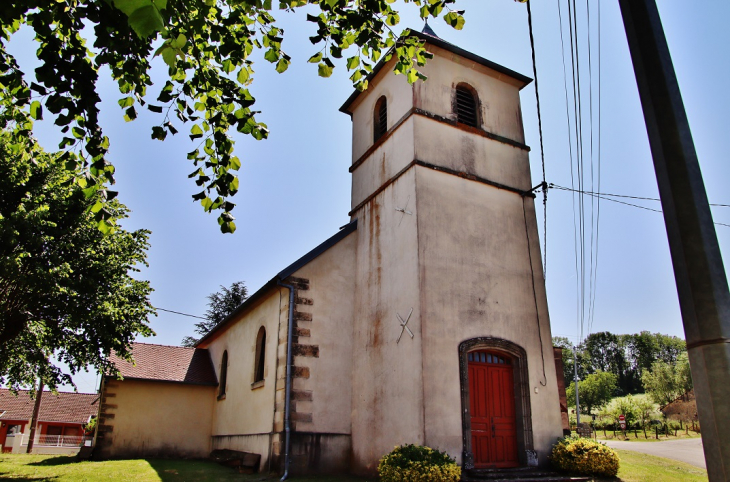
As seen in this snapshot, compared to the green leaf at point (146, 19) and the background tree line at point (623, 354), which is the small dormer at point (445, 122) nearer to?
the green leaf at point (146, 19)

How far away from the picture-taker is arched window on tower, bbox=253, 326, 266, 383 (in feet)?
48.8

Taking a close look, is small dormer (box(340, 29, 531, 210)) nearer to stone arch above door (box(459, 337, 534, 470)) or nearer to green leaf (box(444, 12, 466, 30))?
stone arch above door (box(459, 337, 534, 470))

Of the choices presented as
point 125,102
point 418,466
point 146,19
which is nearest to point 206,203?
point 125,102

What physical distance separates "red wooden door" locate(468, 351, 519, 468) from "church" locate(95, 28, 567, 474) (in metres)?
0.03

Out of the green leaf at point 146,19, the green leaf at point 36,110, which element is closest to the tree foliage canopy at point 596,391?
the green leaf at point 36,110

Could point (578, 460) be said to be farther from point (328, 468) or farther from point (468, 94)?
point (468, 94)

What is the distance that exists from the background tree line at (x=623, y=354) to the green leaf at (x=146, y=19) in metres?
92.4

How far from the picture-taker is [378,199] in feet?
46.0

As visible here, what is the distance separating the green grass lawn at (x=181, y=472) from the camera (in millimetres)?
10758

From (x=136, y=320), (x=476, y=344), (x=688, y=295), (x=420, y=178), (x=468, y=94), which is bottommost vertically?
(x=688, y=295)

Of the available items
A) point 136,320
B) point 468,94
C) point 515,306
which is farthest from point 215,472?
point 468,94

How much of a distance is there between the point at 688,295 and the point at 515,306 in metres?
9.93

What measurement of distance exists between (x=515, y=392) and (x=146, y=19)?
37.5ft

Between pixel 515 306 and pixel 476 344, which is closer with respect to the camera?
pixel 476 344
